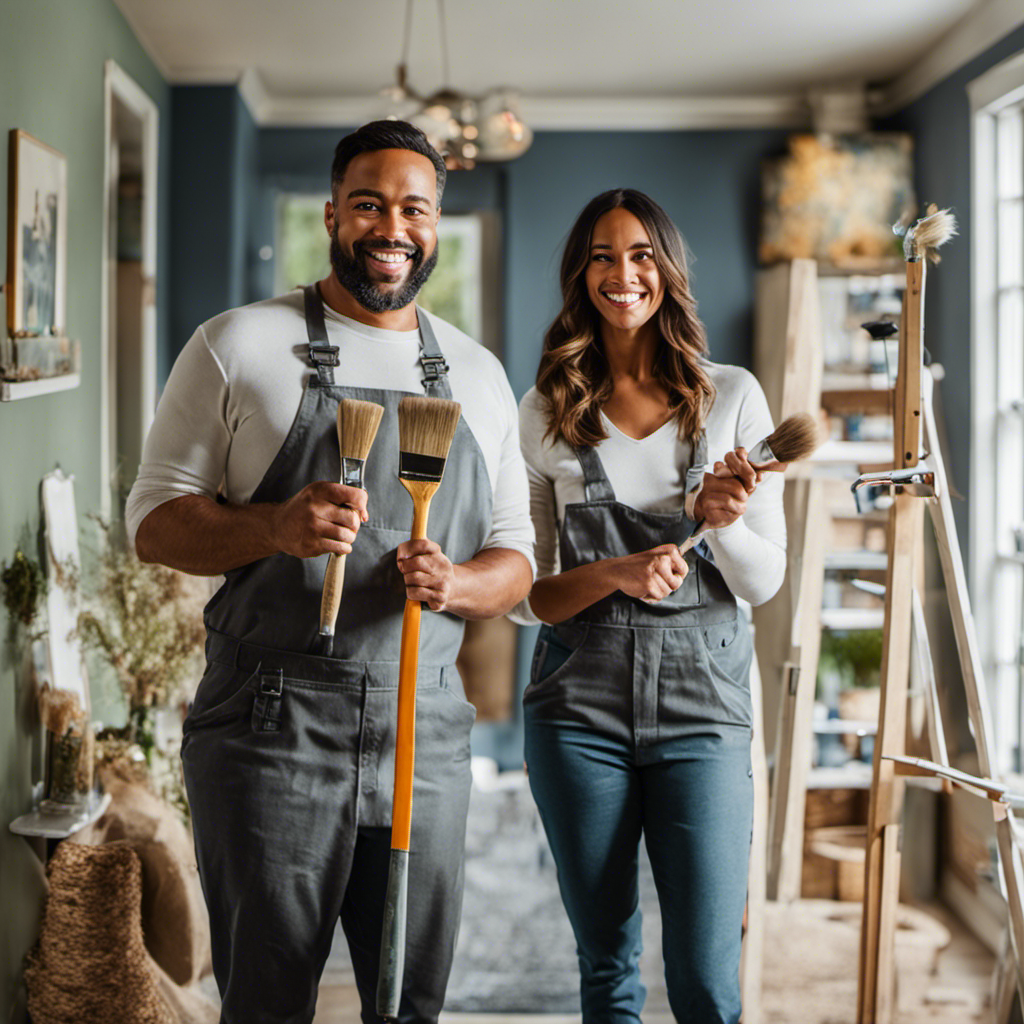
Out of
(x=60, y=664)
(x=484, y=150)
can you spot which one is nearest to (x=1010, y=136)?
(x=484, y=150)

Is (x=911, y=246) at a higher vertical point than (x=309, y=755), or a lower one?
higher

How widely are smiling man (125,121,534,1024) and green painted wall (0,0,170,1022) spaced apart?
1.01 meters

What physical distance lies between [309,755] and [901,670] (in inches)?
44.1

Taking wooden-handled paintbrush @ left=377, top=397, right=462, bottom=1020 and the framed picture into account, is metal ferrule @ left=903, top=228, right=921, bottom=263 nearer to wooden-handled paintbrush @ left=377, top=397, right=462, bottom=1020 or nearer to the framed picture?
wooden-handled paintbrush @ left=377, top=397, right=462, bottom=1020

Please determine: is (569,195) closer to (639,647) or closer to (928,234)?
(928,234)

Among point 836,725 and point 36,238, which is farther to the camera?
point 836,725

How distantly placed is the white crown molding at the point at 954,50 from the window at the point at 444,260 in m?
1.75

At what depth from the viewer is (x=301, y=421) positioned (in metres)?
1.48

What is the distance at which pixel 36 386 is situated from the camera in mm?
2367

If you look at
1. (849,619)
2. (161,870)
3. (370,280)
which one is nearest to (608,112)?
(849,619)

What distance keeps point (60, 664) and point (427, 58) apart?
2.52m

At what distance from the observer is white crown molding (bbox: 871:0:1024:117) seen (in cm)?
311

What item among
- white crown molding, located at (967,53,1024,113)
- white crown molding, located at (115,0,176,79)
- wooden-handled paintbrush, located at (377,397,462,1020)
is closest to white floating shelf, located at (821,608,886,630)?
white crown molding, located at (967,53,1024,113)

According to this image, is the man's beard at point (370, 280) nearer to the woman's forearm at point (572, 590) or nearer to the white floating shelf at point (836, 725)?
the woman's forearm at point (572, 590)
